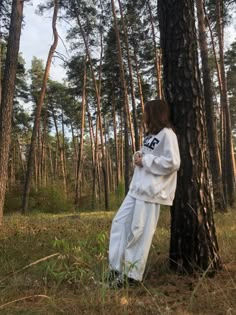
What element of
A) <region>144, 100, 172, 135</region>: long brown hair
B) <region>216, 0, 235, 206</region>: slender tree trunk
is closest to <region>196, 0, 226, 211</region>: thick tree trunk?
<region>216, 0, 235, 206</region>: slender tree trunk

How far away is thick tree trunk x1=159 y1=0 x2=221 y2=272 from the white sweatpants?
1.43 feet

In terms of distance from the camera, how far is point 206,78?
1165cm

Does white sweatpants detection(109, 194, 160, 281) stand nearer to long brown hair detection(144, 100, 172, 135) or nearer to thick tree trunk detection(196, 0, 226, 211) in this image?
long brown hair detection(144, 100, 172, 135)

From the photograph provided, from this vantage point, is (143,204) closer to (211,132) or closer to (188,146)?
(188,146)

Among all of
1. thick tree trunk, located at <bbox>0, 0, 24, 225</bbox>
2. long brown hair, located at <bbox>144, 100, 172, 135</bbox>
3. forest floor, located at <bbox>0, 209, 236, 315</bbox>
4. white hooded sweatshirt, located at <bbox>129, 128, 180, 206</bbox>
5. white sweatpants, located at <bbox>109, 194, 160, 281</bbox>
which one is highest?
thick tree trunk, located at <bbox>0, 0, 24, 225</bbox>

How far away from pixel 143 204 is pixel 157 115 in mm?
842

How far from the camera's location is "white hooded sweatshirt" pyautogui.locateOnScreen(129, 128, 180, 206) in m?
3.36

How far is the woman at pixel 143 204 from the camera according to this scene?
3.34m

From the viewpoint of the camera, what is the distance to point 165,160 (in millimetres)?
3336

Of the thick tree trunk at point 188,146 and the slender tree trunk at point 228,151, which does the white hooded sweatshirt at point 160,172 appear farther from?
the slender tree trunk at point 228,151

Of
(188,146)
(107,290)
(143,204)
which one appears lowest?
(107,290)

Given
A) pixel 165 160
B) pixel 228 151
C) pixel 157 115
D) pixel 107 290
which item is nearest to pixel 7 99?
pixel 157 115

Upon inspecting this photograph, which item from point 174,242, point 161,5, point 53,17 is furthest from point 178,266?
point 53,17

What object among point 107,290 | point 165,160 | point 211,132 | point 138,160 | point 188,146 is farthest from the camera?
point 211,132
